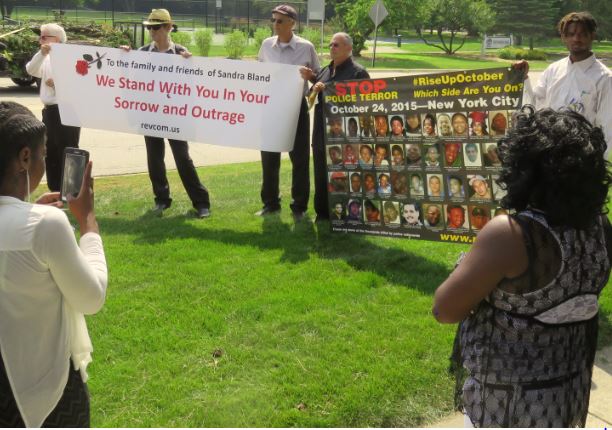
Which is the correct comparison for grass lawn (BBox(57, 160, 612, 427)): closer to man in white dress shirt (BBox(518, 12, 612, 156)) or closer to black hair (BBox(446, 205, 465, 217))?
black hair (BBox(446, 205, 465, 217))

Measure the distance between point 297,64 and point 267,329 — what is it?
3394mm

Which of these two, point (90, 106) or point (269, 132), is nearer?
point (269, 132)

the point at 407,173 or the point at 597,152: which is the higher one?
the point at 597,152

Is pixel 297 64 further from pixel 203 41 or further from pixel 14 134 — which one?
pixel 203 41

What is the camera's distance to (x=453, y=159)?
564 centimetres

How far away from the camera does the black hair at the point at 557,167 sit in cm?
208

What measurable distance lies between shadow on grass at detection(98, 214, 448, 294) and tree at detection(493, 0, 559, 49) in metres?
54.4

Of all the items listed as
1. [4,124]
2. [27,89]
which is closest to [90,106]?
[4,124]

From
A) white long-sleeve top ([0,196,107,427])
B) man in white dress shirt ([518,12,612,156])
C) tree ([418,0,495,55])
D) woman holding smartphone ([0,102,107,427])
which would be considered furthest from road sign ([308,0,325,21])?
tree ([418,0,495,55])

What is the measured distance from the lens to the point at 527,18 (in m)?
56.9

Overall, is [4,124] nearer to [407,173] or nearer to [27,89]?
[407,173]

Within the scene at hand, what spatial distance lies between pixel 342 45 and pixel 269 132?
119 centimetres

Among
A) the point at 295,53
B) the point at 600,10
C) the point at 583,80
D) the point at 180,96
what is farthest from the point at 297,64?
the point at 600,10

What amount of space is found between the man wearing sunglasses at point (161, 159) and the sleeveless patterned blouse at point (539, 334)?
17.8 ft
